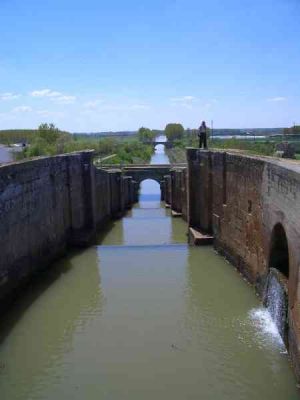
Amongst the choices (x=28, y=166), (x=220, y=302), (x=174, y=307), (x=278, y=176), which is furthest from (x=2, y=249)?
(x=278, y=176)

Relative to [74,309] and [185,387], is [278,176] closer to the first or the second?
[185,387]

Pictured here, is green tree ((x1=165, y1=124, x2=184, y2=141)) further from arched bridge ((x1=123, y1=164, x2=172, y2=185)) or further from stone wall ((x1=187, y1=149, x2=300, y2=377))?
stone wall ((x1=187, y1=149, x2=300, y2=377))

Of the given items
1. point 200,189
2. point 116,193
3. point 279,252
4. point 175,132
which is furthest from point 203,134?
point 175,132

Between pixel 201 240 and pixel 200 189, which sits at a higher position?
pixel 200 189

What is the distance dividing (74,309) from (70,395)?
13.2ft

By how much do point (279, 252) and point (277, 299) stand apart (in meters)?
1.30

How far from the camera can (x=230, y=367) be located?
29.8ft

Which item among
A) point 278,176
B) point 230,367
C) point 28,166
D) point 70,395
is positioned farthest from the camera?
point 28,166

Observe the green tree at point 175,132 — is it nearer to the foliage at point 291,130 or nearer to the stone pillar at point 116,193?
the foliage at point 291,130

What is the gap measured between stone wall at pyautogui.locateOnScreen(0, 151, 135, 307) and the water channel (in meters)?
0.77

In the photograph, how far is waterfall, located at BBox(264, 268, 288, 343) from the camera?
9.79m

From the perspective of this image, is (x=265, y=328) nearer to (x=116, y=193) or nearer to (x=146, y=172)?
(x=116, y=193)

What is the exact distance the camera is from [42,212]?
51.5 ft

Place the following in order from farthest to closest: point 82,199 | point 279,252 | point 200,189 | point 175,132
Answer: point 175,132
point 82,199
point 200,189
point 279,252
